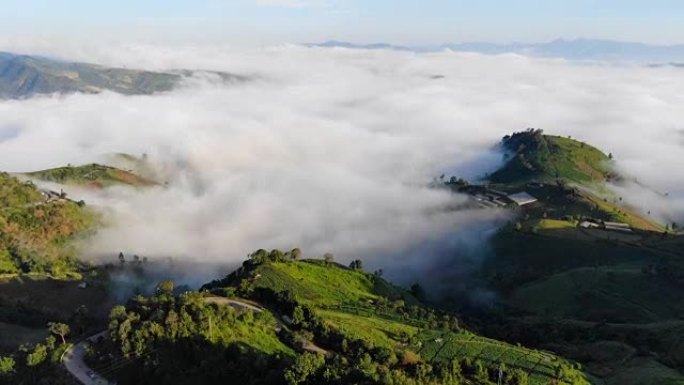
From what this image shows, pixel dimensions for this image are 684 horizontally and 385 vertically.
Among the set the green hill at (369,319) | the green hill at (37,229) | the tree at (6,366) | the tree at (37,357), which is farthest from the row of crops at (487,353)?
the green hill at (37,229)

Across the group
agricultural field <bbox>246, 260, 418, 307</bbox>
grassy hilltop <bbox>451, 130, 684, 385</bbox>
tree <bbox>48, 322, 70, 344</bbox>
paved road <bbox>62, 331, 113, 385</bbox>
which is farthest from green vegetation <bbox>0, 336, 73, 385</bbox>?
grassy hilltop <bbox>451, 130, 684, 385</bbox>

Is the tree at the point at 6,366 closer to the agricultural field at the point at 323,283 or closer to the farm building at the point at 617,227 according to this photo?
the agricultural field at the point at 323,283

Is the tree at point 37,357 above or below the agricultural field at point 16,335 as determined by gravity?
above

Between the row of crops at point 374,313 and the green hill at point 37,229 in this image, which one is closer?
the row of crops at point 374,313

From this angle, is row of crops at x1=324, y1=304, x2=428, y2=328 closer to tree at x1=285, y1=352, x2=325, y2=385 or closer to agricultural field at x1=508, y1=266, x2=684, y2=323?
tree at x1=285, y1=352, x2=325, y2=385

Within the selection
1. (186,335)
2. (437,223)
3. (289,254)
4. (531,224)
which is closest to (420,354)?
(186,335)

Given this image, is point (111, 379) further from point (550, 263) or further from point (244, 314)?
point (550, 263)

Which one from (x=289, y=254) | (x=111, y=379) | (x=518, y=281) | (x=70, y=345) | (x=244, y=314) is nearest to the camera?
(x=111, y=379)

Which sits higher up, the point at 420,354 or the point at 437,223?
the point at 420,354

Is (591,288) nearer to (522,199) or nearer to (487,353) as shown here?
(487,353)
